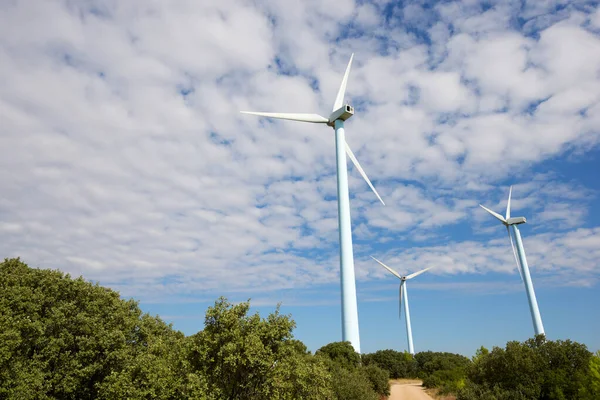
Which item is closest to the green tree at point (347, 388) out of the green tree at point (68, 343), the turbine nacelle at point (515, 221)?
the green tree at point (68, 343)

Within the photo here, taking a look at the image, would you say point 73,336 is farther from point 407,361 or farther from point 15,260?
point 407,361

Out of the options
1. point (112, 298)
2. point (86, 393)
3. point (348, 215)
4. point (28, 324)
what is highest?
point (348, 215)

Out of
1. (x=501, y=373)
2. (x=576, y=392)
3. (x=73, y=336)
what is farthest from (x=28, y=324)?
(x=576, y=392)

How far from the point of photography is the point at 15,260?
44.1 metres

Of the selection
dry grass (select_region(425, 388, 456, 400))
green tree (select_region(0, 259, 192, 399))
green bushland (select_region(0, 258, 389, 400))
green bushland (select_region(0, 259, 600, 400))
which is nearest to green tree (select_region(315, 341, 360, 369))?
green bushland (select_region(0, 259, 600, 400))

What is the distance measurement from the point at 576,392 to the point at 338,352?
33.0 meters

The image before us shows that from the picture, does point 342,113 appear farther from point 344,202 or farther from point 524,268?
point 524,268

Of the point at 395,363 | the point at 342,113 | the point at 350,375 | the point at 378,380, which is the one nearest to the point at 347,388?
the point at 350,375

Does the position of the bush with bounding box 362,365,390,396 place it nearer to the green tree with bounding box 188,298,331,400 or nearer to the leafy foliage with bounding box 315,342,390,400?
the leafy foliage with bounding box 315,342,390,400

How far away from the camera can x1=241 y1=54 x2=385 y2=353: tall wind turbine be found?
56125 mm

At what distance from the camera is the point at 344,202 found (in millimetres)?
60531

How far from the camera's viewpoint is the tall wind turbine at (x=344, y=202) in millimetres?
56125

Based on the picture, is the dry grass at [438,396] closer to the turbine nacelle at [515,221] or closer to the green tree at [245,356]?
the turbine nacelle at [515,221]

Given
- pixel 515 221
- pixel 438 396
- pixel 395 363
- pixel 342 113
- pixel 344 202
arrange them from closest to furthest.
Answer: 1. pixel 344 202
2. pixel 342 113
3. pixel 438 396
4. pixel 515 221
5. pixel 395 363
